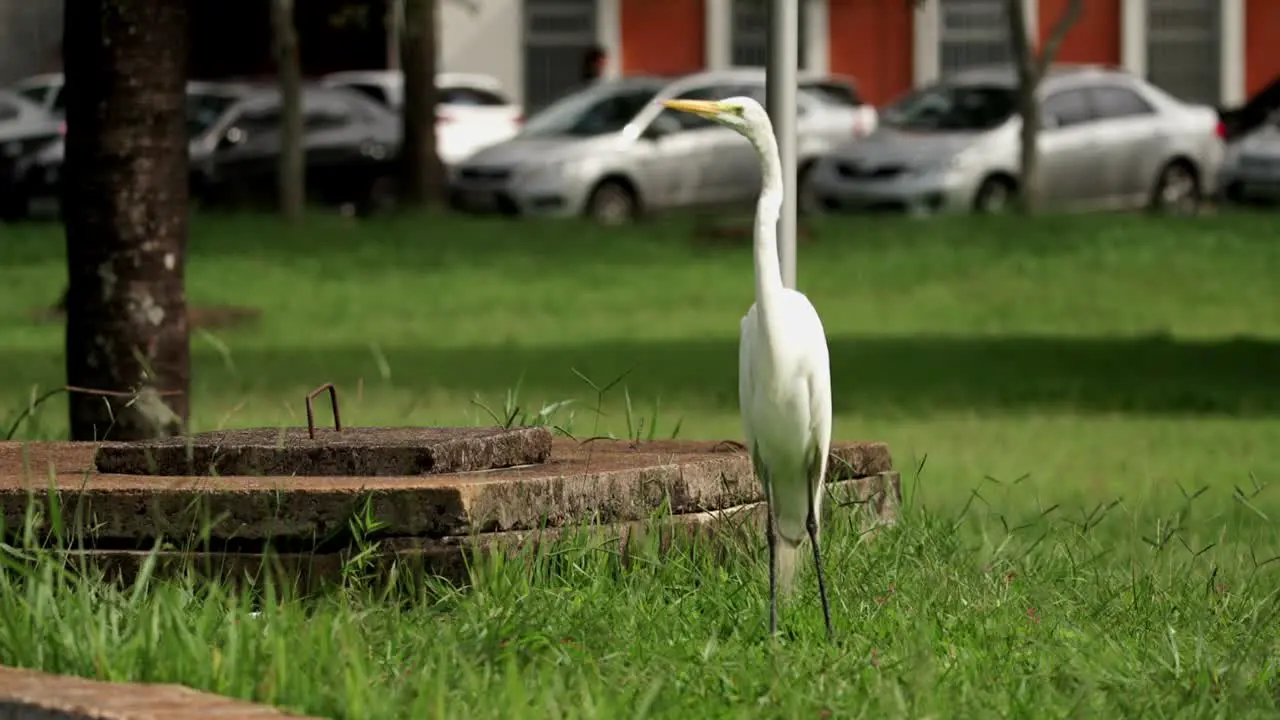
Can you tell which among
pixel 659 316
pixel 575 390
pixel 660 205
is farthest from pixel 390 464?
pixel 660 205

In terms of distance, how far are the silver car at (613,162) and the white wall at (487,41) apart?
43.3ft

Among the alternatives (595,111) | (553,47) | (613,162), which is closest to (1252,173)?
(595,111)

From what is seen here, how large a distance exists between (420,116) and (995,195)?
5772 mm

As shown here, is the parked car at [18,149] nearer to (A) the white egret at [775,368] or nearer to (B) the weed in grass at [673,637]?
(B) the weed in grass at [673,637]

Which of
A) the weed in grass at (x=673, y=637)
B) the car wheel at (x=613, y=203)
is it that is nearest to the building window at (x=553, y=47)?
the car wheel at (x=613, y=203)

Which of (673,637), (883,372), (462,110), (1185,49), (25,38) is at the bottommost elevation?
(883,372)

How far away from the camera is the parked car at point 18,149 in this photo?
29.0 meters

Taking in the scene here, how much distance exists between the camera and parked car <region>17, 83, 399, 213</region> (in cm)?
3009

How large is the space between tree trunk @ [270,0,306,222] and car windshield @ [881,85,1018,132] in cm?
617

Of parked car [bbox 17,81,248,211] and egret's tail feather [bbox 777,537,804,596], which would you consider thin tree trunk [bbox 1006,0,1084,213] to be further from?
egret's tail feather [bbox 777,537,804,596]

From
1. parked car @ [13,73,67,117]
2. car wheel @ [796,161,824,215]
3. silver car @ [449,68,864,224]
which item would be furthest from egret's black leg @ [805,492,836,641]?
parked car @ [13,73,67,117]

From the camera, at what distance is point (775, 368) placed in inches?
247

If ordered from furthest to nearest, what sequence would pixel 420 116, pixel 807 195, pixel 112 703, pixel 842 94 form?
pixel 842 94 → pixel 807 195 → pixel 420 116 → pixel 112 703

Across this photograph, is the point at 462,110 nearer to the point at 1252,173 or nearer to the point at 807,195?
the point at 807,195
